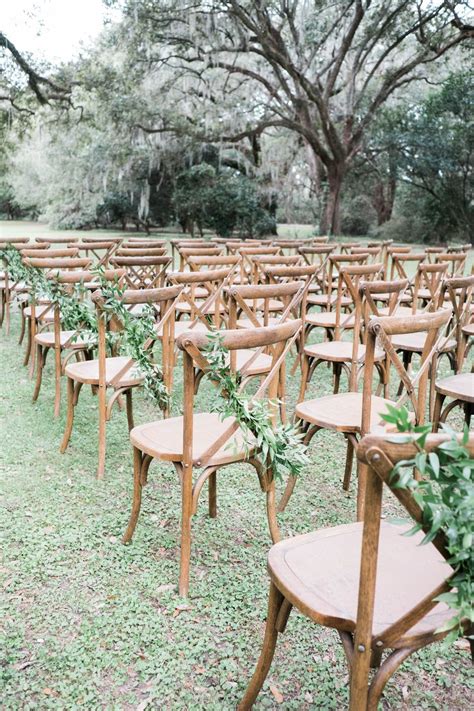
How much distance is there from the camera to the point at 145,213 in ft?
67.3

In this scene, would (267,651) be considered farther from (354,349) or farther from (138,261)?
(138,261)

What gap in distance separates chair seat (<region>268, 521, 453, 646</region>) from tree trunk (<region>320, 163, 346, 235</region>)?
15.9m

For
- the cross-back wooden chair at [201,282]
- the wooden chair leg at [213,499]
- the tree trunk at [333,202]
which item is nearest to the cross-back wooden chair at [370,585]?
the wooden chair leg at [213,499]

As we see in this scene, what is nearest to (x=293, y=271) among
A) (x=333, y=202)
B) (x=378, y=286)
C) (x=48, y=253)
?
(x=378, y=286)

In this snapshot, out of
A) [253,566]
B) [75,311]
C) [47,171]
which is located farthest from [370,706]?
[47,171]

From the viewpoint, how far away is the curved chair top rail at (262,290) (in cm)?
263

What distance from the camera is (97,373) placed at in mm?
3197

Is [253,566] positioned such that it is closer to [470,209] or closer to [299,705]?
[299,705]

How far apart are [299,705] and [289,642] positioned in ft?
0.82

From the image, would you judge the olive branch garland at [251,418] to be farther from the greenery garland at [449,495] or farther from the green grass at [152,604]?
the greenery garland at [449,495]

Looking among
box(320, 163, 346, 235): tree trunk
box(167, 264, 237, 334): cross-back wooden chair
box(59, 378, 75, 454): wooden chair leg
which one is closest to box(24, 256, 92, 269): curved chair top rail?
box(167, 264, 237, 334): cross-back wooden chair

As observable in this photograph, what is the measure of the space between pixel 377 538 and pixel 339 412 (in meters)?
1.50

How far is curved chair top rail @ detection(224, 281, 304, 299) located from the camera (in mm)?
2635

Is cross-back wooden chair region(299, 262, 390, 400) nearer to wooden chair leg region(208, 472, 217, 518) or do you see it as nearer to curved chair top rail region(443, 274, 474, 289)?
curved chair top rail region(443, 274, 474, 289)
